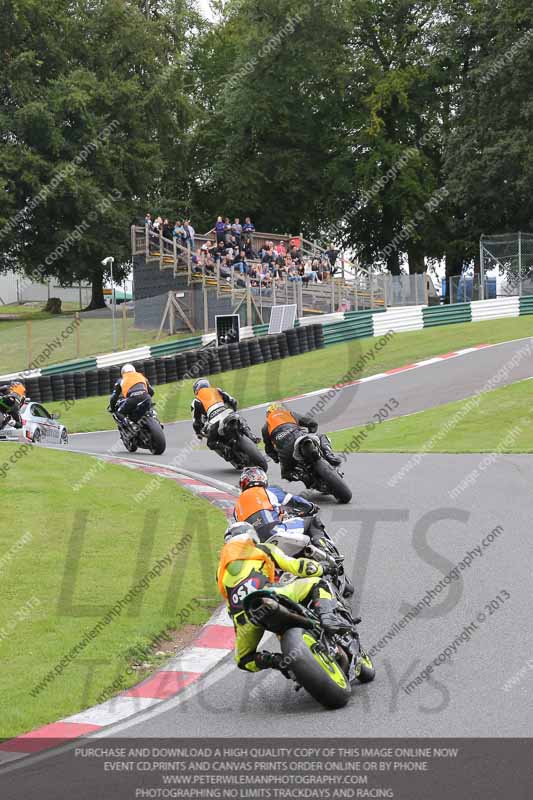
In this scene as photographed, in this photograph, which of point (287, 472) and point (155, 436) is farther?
point (155, 436)

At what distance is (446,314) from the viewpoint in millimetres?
34531

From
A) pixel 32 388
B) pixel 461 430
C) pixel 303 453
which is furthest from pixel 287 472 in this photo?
pixel 32 388

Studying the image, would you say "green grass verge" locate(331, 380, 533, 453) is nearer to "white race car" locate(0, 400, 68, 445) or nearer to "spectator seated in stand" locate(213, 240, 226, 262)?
"white race car" locate(0, 400, 68, 445)

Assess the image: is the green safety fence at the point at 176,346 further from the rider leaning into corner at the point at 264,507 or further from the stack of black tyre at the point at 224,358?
the rider leaning into corner at the point at 264,507

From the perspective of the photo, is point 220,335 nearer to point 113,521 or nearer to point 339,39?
point 113,521

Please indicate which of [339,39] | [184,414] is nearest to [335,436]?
[184,414]

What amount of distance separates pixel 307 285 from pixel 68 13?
2471 cm

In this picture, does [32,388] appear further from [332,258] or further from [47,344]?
[332,258]

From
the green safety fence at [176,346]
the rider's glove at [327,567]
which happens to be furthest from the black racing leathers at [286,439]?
the green safety fence at [176,346]

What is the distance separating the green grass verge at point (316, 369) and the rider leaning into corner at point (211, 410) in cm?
873

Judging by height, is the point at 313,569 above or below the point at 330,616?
above

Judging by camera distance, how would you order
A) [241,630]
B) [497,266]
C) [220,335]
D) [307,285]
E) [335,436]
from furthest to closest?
1. [497,266]
2. [307,285]
3. [220,335]
4. [335,436]
5. [241,630]

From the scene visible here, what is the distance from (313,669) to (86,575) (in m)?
4.03

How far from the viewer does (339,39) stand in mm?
52219
